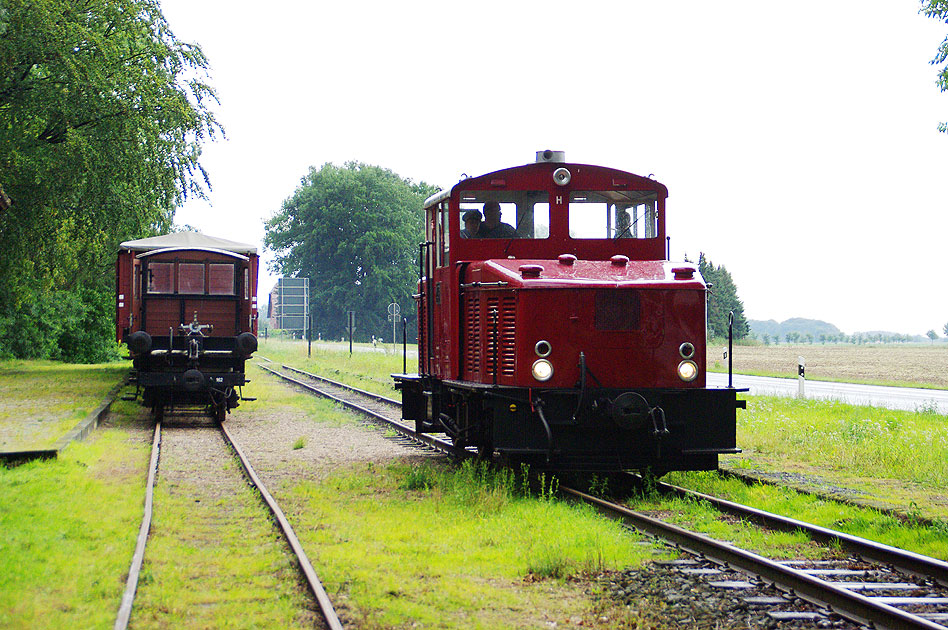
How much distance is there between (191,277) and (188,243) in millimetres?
1155

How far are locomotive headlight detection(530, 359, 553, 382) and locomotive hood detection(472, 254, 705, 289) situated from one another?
2.36 ft

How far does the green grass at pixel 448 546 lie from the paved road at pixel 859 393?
12.7 m

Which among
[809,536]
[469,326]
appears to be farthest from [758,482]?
[469,326]

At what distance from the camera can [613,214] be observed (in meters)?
10.9

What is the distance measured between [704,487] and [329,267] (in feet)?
248

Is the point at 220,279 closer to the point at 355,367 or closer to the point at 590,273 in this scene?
the point at 590,273

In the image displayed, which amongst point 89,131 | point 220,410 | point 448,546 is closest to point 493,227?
point 448,546

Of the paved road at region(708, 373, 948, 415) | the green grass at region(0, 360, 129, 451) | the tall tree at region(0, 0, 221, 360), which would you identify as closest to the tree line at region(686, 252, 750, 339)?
the paved road at region(708, 373, 948, 415)

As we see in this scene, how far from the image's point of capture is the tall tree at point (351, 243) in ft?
269

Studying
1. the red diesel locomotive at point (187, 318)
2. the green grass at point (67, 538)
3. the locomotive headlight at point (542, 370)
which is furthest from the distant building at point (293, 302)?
the locomotive headlight at point (542, 370)

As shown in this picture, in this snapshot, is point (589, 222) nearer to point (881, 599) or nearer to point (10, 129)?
point (881, 599)

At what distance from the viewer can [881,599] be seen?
19.6ft

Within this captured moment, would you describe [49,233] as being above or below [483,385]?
above

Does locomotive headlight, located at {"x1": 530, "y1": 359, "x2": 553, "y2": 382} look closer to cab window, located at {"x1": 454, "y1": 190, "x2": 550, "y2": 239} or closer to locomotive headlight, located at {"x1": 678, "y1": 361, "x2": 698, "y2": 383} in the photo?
locomotive headlight, located at {"x1": 678, "y1": 361, "x2": 698, "y2": 383}
